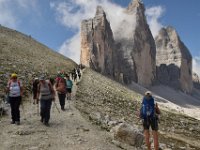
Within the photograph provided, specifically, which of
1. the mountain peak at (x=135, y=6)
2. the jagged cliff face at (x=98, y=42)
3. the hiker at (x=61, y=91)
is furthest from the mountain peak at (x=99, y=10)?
the hiker at (x=61, y=91)

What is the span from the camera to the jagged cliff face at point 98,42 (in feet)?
493

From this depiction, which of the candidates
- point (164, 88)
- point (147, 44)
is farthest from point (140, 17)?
point (164, 88)

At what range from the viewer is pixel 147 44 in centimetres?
18600

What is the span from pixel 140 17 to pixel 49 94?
17325 cm

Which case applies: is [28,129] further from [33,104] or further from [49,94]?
[33,104]

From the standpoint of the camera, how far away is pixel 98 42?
504 feet

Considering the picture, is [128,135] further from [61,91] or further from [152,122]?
[61,91]

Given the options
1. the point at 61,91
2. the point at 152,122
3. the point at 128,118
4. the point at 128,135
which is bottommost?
the point at 128,118

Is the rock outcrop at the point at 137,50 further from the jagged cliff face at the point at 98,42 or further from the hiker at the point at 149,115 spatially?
the hiker at the point at 149,115


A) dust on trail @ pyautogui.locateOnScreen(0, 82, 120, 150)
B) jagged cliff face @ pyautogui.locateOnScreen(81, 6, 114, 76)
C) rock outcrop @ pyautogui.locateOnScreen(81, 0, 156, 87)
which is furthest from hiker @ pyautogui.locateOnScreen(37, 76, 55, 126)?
jagged cliff face @ pyautogui.locateOnScreen(81, 6, 114, 76)

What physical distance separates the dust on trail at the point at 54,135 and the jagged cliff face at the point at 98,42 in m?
128

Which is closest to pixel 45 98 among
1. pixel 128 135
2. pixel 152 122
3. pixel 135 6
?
pixel 128 135

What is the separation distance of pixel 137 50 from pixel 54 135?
16235 cm

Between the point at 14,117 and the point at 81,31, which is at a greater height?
the point at 81,31
